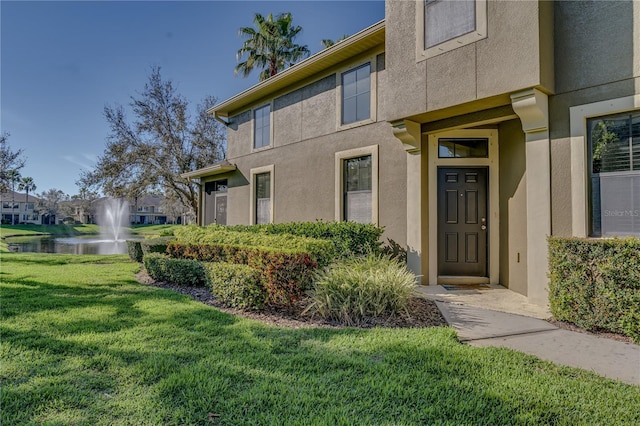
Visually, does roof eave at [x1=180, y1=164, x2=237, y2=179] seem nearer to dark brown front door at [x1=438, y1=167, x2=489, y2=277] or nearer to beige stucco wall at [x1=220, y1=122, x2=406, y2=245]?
beige stucco wall at [x1=220, y1=122, x2=406, y2=245]

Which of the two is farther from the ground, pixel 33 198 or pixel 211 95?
pixel 211 95

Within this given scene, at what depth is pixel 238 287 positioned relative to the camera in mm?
5078

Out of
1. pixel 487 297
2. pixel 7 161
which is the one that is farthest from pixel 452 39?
pixel 7 161

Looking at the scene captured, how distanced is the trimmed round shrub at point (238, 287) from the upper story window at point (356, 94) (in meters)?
5.06

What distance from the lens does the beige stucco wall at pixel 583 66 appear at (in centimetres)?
459

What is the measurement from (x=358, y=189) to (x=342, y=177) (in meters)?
0.60

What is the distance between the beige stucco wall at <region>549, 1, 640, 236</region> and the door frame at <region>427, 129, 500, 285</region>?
6.01 feet

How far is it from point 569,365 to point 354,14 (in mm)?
12571

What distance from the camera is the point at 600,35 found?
484 cm

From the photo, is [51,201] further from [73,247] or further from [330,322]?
[330,322]

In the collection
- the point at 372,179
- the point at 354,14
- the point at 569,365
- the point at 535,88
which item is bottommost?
the point at 569,365

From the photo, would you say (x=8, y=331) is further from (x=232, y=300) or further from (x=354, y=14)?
(x=354, y=14)

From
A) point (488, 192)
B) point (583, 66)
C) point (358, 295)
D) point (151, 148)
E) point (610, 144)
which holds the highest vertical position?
point (151, 148)

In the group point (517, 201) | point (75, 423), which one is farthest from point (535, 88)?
point (75, 423)
